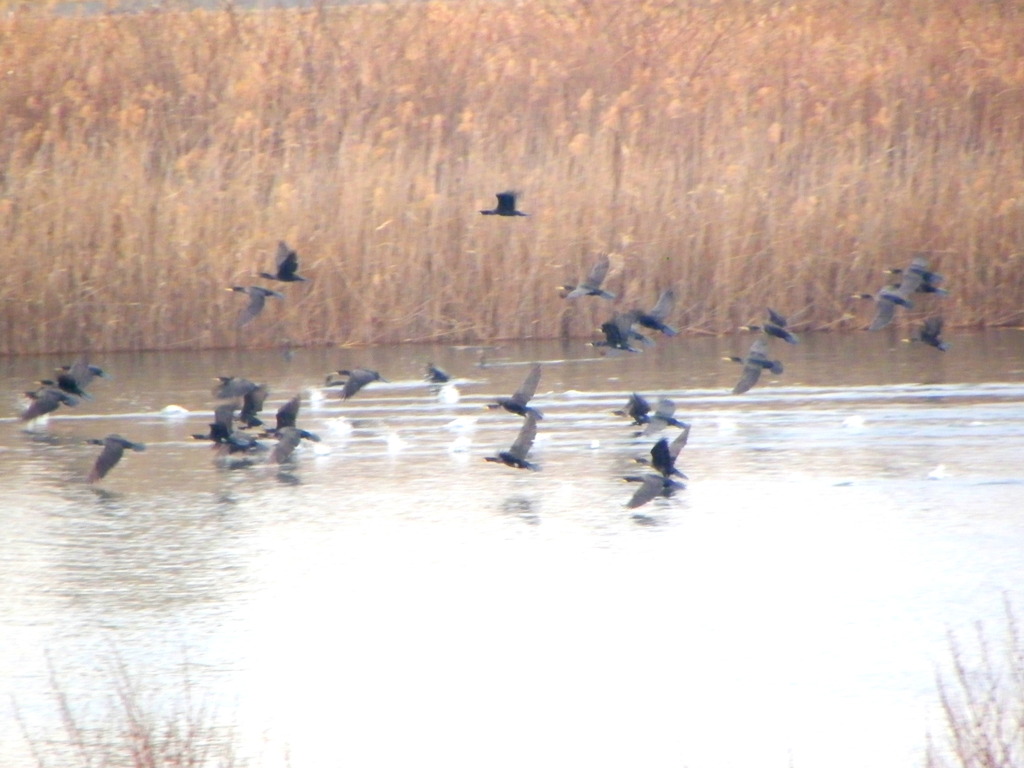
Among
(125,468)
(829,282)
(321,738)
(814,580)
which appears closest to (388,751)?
(321,738)

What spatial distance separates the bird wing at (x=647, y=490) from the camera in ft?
20.5

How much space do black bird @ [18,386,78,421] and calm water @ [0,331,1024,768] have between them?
0.67 feet

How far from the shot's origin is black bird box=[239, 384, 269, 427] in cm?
796

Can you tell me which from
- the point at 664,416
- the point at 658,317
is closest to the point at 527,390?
the point at 664,416

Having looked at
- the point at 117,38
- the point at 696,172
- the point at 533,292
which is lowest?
the point at 533,292

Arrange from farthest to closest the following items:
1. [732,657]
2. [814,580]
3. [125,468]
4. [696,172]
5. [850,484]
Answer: [696,172], [125,468], [850,484], [814,580], [732,657]

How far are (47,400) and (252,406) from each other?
1.05 meters

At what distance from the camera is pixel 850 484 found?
22.4 ft

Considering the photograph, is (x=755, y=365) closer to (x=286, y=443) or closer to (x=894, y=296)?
(x=894, y=296)

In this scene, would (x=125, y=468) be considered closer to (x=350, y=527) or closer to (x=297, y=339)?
(x=350, y=527)

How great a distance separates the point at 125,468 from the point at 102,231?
15.5 ft

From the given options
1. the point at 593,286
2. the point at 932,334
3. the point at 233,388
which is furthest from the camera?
the point at 593,286

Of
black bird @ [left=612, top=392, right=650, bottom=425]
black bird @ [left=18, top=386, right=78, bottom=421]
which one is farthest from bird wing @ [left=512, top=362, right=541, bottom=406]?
black bird @ [left=18, top=386, right=78, bottom=421]

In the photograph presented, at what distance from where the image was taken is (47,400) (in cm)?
805
